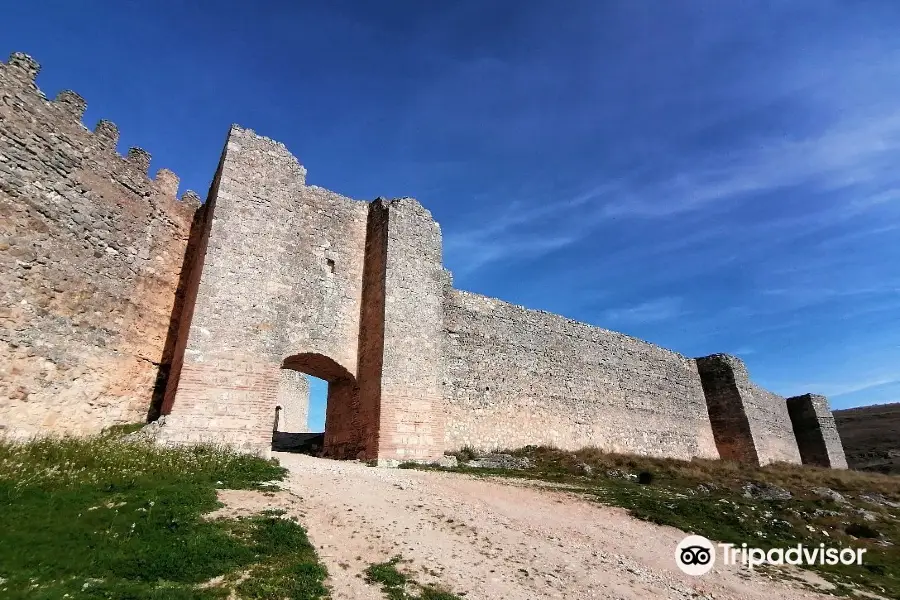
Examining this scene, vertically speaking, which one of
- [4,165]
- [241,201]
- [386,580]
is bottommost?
[386,580]

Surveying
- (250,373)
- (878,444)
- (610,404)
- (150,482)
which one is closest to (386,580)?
(150,482)

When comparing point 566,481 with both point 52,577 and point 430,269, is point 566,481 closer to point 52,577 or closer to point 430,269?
point 430,269

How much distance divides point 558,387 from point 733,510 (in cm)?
866

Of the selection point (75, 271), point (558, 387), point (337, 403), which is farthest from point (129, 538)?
point (558, 387)

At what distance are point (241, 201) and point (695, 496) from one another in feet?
45.4

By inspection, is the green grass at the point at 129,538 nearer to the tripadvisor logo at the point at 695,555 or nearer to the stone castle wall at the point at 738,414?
the tripadvisor logo at the point at 695,555

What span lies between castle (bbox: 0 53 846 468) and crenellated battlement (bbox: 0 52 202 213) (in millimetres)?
38

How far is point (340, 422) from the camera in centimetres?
1496

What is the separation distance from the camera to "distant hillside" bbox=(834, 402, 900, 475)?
33453 mm

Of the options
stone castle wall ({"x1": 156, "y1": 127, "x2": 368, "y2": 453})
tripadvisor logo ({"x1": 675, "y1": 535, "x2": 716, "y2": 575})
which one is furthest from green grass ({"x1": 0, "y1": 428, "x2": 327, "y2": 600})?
tripadvisor logo ({"x1": 675, "y1": 535, "x2": 716, "y2": 575})

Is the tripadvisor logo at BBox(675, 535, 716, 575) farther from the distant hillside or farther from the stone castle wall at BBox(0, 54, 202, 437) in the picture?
the distant hillside

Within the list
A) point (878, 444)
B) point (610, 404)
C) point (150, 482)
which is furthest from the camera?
point (878, 444)

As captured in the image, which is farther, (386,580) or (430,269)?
(430,269)

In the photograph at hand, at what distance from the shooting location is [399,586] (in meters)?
5.21
